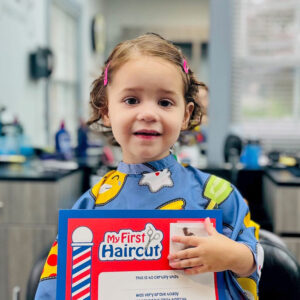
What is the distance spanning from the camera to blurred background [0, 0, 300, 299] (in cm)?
220

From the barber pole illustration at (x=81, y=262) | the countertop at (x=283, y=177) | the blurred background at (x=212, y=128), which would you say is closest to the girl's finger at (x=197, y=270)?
the barber pole illustration at (x=81, y=262)

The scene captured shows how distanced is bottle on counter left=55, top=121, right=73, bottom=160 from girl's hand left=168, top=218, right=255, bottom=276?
2197 millimetres

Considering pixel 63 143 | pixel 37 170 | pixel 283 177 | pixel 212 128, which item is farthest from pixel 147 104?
pixel 63 143

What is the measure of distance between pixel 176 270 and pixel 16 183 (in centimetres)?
161

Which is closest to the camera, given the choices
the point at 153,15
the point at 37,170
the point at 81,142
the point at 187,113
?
the point at 187,113

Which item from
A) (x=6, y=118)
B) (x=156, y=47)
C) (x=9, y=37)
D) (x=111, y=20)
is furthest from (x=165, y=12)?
(x=156, y=47)

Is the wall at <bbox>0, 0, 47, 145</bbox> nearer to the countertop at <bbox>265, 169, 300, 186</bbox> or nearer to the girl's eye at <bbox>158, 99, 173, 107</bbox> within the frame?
the countertop at <bbox>265, 169, 300, 186</bbox>

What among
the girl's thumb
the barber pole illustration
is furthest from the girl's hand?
the barber pole illustration

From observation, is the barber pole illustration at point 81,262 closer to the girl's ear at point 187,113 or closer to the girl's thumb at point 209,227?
A: the girl's thumb at point 209,227

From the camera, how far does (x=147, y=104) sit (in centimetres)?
80

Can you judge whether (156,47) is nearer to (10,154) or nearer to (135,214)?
(135,214)

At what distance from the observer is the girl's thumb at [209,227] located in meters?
0.75

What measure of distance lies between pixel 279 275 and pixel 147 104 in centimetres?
56

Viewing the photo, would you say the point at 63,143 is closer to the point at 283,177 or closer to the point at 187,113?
the point at 283,177
